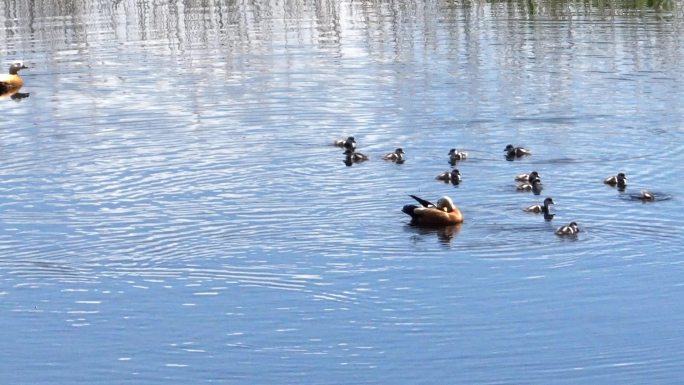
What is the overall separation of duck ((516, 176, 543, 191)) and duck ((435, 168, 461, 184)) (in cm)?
93

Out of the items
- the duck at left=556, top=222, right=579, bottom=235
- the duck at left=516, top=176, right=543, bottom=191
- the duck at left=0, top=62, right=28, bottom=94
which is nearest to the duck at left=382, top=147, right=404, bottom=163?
the duck at left=516, top=176, right=543, bottom=191

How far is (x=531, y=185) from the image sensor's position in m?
20.1

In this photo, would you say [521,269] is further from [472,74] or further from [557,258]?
[472,74]

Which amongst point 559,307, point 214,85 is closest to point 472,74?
point 214,85

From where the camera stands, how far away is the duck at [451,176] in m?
20.6

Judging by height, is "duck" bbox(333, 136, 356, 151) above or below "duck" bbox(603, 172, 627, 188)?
above

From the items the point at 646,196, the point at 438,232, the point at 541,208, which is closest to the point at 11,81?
the point at 438,232

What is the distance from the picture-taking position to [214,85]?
2908cm

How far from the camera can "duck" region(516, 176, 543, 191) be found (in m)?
20.0

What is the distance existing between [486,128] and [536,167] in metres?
2.75

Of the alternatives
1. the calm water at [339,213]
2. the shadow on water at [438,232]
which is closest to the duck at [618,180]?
the calm water at [339,213]

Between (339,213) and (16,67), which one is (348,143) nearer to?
(339,213)

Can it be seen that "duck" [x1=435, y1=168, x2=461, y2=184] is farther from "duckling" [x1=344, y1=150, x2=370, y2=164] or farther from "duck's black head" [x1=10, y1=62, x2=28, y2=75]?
"duck's black head" [x1=10, y1=62, x2=28, y2=75]

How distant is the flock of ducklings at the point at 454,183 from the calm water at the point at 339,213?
18cm
